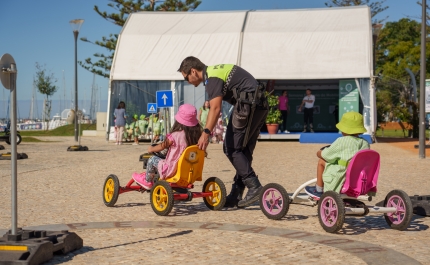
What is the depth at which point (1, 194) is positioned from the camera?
10.9m

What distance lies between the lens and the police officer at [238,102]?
27.6 feet

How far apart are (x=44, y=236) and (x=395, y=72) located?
2200 inches

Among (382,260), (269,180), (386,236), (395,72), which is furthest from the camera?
(395,72)

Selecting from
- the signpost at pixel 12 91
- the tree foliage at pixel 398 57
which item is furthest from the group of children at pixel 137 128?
the tree foliage at pixel 398 57

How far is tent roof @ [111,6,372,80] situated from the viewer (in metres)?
29.8

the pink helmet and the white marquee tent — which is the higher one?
the white marquee tent

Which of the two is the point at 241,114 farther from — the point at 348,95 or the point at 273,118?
the point at 273,118

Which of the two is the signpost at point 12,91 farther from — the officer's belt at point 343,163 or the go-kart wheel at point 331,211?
the officer's belt at point 343,163

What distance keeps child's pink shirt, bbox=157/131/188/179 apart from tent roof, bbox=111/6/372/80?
21397mm

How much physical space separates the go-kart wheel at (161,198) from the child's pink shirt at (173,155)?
0.88 ft

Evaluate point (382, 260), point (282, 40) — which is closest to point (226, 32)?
point (282, 40)

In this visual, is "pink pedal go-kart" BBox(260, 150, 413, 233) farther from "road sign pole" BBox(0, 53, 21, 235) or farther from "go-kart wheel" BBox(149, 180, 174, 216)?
"road sign pole" BBox(0, 53, 21, 235)

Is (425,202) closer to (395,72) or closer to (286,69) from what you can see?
(286,69)

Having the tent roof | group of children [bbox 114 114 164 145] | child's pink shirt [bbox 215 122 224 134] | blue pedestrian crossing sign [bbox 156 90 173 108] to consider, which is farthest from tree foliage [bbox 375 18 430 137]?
blue pedestrian crossing sign [bbox 156 90 173 108]
